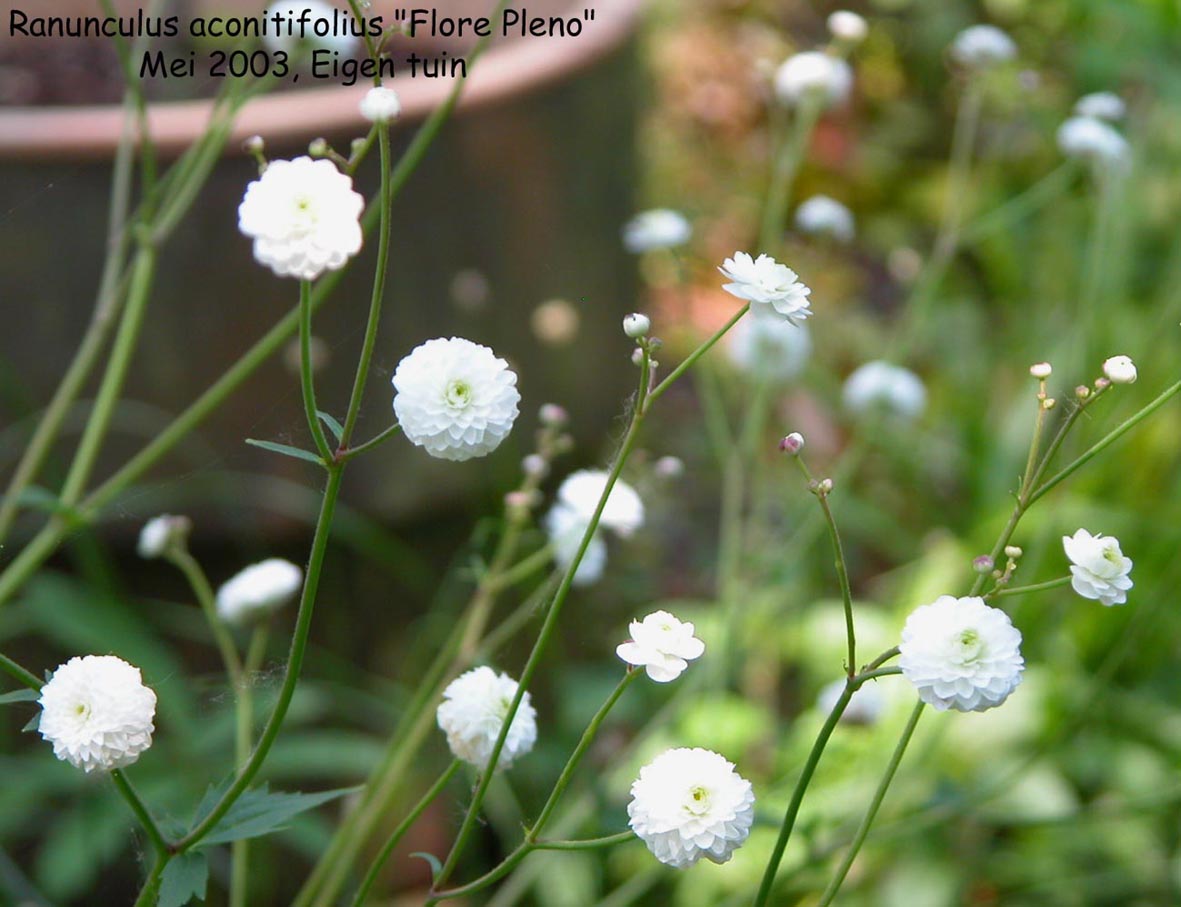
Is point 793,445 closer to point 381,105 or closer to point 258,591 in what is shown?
point 381,105

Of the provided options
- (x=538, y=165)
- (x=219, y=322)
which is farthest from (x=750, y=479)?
(x=219, y=322)

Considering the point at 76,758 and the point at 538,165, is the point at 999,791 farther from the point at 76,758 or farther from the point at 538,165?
the point at 538,165

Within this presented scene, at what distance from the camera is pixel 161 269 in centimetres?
91

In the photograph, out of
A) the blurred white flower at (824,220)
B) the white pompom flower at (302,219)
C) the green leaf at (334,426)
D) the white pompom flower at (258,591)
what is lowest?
the white pompom flower at (258,591)

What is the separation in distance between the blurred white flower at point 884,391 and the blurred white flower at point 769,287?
573mm

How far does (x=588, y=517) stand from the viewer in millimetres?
567

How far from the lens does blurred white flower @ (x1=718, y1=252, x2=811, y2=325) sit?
36 cm

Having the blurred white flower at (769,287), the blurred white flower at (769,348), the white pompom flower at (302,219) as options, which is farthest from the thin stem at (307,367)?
the blurred white flower at (769,348)

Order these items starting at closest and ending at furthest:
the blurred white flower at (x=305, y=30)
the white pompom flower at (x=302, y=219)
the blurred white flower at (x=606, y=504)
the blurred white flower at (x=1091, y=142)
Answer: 1. the white pompom flower at (x=302, y=219)
2. the blurred white flower at (x=606, y=504)
3. the blurred white flower at (x=305, y=30)
4. the blurred white flower at (x=1091, y=142)

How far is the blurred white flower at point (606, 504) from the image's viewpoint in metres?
0.57

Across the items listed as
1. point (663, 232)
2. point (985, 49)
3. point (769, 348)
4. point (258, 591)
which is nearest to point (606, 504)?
point (258, 591)

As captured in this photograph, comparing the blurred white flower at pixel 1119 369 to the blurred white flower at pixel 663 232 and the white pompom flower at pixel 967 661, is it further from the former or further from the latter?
the blurred white flower at pixel 663 232

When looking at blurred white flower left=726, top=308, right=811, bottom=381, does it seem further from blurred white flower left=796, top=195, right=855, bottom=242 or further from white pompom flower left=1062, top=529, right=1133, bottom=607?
white pompom flower left=1062, top=529, right=1133, bottom=607

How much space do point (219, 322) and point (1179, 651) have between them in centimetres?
87
